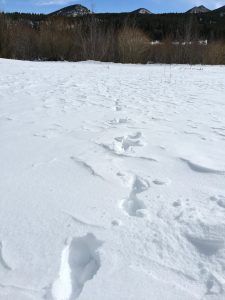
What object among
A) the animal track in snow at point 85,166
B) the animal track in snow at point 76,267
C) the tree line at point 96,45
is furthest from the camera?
the tree line at point 96,45

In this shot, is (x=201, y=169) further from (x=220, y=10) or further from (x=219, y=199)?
(x=220, y=10)

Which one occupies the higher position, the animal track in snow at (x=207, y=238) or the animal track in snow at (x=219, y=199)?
the animal track in snow at (x=219, y=199)

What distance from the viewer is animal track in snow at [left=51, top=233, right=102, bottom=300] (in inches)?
47.0

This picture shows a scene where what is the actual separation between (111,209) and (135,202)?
151mm

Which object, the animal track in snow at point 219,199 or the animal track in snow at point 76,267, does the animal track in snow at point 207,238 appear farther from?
the animal track in snow at point 76,267

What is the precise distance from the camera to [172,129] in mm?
3084

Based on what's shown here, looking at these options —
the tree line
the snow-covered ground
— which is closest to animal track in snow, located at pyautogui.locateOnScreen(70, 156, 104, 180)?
the snow-covered ground

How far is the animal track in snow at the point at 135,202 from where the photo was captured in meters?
1.64

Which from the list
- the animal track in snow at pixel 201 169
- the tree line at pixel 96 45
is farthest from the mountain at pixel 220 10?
the animal track in snow at pixel 201 169

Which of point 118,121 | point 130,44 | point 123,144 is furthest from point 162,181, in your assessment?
point 130,44

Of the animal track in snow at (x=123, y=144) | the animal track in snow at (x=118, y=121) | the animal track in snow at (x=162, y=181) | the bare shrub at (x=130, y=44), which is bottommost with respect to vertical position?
the animal track in snow at (x=162, y=181)

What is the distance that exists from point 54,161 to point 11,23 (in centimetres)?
1423

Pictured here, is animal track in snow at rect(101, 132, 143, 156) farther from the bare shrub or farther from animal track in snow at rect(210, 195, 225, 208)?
the bare shrub

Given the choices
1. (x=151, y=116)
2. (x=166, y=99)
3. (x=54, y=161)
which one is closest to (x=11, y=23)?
(x=166, y=99)
